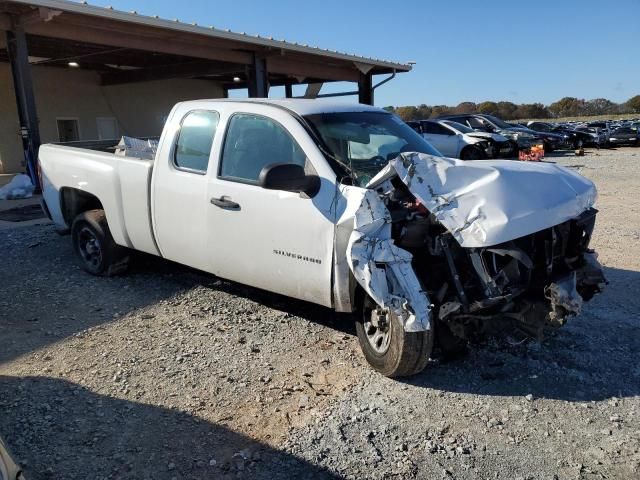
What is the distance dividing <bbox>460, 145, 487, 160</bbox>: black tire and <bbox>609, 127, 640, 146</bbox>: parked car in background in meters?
14.8

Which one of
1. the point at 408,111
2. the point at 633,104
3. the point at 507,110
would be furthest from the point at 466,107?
the point at 633,104

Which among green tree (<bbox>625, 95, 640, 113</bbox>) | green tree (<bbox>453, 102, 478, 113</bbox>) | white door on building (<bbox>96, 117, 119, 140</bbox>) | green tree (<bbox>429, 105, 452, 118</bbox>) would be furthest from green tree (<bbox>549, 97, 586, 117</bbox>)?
white door on building (<bbox>96, 117, 119, 140</bbox>)

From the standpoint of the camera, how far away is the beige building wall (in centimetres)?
1731

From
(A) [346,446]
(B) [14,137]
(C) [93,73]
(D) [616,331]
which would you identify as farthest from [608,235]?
(C) [93,73]

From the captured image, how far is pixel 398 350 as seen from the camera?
11.6 ft

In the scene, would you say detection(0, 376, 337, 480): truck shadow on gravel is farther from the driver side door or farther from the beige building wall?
the beige building wall

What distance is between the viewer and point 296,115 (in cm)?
424

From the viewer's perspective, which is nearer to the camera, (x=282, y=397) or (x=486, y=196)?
(x=486, y=196)

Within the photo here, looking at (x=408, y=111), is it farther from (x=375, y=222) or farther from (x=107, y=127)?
(x=375, y=222)

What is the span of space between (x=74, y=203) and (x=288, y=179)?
3.67 metres

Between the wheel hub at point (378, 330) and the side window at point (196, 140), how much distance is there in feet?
6.41

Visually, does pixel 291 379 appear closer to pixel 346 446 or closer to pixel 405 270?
pixel 346 446

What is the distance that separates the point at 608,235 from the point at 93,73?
60.7ft

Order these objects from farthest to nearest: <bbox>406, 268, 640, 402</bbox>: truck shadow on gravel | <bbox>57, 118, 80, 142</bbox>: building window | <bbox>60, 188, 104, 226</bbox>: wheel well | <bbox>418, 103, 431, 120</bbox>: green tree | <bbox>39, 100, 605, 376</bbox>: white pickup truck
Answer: <bbox>418, 103, 431, 120</bbox>: green tree < <bbox>57, 118, 80, 142</bbox>: building window < <bbox>60, 188, 104, 226</bbox>: wheel well < <bbox>406, 268, 640, 402</bbox>: truck shadow on gravel < <bbox>39, 100, 605, 376</bbox>: white pickup truck
